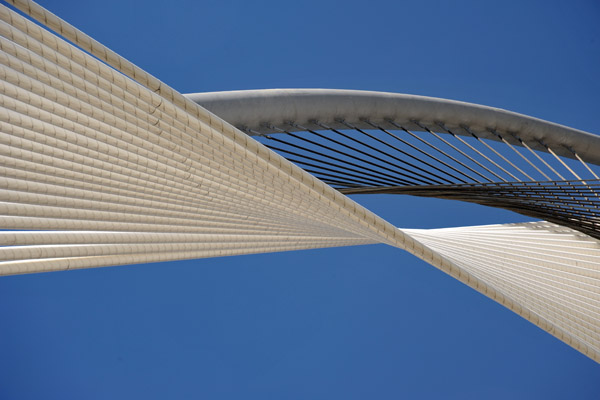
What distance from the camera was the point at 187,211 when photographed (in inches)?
225

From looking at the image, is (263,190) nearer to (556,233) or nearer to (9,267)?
(9,267)

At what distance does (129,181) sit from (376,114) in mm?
3631

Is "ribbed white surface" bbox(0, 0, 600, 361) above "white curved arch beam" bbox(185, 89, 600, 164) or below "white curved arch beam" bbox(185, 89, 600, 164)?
below

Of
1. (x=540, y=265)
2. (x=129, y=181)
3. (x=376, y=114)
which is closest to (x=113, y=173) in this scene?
(x=129, y=181)

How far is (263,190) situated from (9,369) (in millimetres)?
24231

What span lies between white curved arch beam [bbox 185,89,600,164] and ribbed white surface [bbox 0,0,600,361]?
887 mm

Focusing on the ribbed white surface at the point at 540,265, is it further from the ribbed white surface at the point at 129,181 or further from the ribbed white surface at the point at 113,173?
the ribbed white surface at the point at 113,173

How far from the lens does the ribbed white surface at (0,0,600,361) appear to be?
3732 mm

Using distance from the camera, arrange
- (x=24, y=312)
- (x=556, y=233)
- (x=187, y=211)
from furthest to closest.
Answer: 1. (x=24, y=312)
2. (x=556, y=233)
3. (x=187, y=211)

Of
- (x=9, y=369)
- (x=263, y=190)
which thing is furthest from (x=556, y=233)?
(x=9, y=369)

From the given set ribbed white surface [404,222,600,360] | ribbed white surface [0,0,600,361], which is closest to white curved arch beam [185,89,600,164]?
ribbed white surface [0,0,600,361]

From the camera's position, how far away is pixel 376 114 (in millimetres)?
7922

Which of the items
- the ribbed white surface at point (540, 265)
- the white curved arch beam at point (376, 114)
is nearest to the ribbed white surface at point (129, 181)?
the ribbed white surface at point (540, 265)

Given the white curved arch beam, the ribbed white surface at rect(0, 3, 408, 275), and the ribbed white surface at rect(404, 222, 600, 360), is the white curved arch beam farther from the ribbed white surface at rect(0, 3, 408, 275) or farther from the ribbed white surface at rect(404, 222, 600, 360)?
the ribbed white surface at rect(404, 222, 600, 360)
